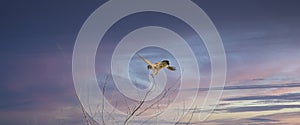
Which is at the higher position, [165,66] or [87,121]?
[165,66]

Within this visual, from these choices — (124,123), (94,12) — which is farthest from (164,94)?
(94,12)

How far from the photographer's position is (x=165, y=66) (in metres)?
6.75

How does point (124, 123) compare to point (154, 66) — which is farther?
point (154, 66)

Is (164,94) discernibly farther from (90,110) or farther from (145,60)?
(90,110)

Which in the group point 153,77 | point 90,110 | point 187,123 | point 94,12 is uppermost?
point 94,12

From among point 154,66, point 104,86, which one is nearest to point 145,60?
point 154,66

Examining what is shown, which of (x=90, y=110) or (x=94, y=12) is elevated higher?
(x=94, y=12)

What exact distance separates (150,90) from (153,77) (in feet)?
1.03

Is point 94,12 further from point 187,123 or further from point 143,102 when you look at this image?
point 187,123

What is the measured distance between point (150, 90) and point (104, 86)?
2.28 feet

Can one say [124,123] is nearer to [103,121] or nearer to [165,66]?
[103,121]

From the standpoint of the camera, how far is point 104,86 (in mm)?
6680

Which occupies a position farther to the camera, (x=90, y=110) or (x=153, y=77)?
(x=153, y=77)

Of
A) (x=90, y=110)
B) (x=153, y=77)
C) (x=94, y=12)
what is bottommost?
(x=90, y=110)
